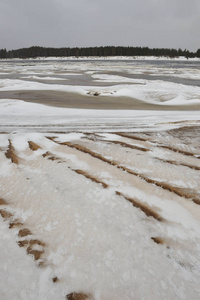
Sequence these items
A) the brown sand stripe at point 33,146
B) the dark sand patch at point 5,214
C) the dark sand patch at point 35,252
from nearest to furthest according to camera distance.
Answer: the dark sand patch at point 35,252
the dark sand patch at point 5,214
the brown sand stripe at point 33,146

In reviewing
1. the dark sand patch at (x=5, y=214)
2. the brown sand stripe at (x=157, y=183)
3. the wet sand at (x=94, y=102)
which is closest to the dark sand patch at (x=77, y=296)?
the dark sand patch at (x=5, y=214)

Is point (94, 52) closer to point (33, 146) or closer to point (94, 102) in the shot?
point (94, 102)

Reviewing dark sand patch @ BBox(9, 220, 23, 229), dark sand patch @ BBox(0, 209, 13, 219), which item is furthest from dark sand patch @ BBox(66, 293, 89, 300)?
dark sand patch @ BBox(0, 209, 13, 219)

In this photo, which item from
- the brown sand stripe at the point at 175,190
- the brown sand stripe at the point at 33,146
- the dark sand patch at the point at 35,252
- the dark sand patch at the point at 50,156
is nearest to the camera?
the dark sand patch at the point at 35,252

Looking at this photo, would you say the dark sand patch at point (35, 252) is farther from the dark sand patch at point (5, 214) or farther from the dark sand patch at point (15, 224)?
the dark sand patch at point (5, 214)

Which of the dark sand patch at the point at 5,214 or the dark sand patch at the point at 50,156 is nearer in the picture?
the dark sand patch at the point at 5,214

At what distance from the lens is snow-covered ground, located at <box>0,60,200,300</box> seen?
40.4 inches

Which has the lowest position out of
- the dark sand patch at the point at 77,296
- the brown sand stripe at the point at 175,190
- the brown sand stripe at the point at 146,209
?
the dark sand patch at the point at 77,296

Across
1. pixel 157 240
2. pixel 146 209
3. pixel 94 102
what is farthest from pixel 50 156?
pixel 94 102

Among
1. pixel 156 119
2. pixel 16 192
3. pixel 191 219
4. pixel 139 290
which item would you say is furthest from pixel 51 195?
pixel 156 119

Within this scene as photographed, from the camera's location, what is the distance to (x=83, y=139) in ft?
9.65

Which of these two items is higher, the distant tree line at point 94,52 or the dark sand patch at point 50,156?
the distant tree line at point 94,52

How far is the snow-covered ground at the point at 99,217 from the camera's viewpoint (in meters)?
1.03

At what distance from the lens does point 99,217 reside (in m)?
1.44
